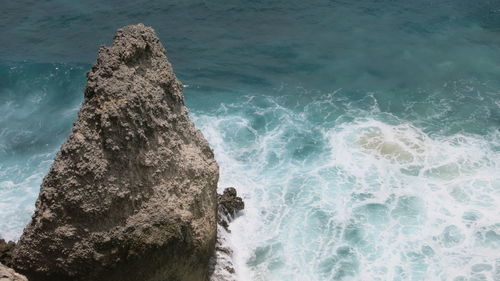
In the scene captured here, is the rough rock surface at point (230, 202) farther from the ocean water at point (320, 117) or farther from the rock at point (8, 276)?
the rock at point (8, 276)

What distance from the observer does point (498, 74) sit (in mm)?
33250

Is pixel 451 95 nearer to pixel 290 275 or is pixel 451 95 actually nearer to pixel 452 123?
pixel 452 123

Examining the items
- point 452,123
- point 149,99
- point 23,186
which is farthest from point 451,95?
point 23,186

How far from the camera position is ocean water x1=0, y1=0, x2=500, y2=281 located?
72.5ft

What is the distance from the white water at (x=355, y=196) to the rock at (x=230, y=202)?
0.56 metres

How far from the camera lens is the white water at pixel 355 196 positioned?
2108 cm

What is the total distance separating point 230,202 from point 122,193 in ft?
28.4

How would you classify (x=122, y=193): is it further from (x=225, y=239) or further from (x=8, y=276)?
(x=225, y=239)

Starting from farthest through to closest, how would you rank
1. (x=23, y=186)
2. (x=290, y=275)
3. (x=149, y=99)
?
(x=23, y=186)
(x=290, y=275)
(x=149, y=99)

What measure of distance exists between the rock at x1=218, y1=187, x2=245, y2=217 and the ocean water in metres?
0.45

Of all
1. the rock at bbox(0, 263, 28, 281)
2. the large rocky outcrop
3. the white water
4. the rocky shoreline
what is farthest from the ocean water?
the rock at bbox(0, 263, 28, 281)

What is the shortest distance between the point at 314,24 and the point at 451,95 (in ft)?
40.5

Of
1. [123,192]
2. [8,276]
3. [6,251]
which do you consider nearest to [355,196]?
[123,192]

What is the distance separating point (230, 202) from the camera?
2288cm
